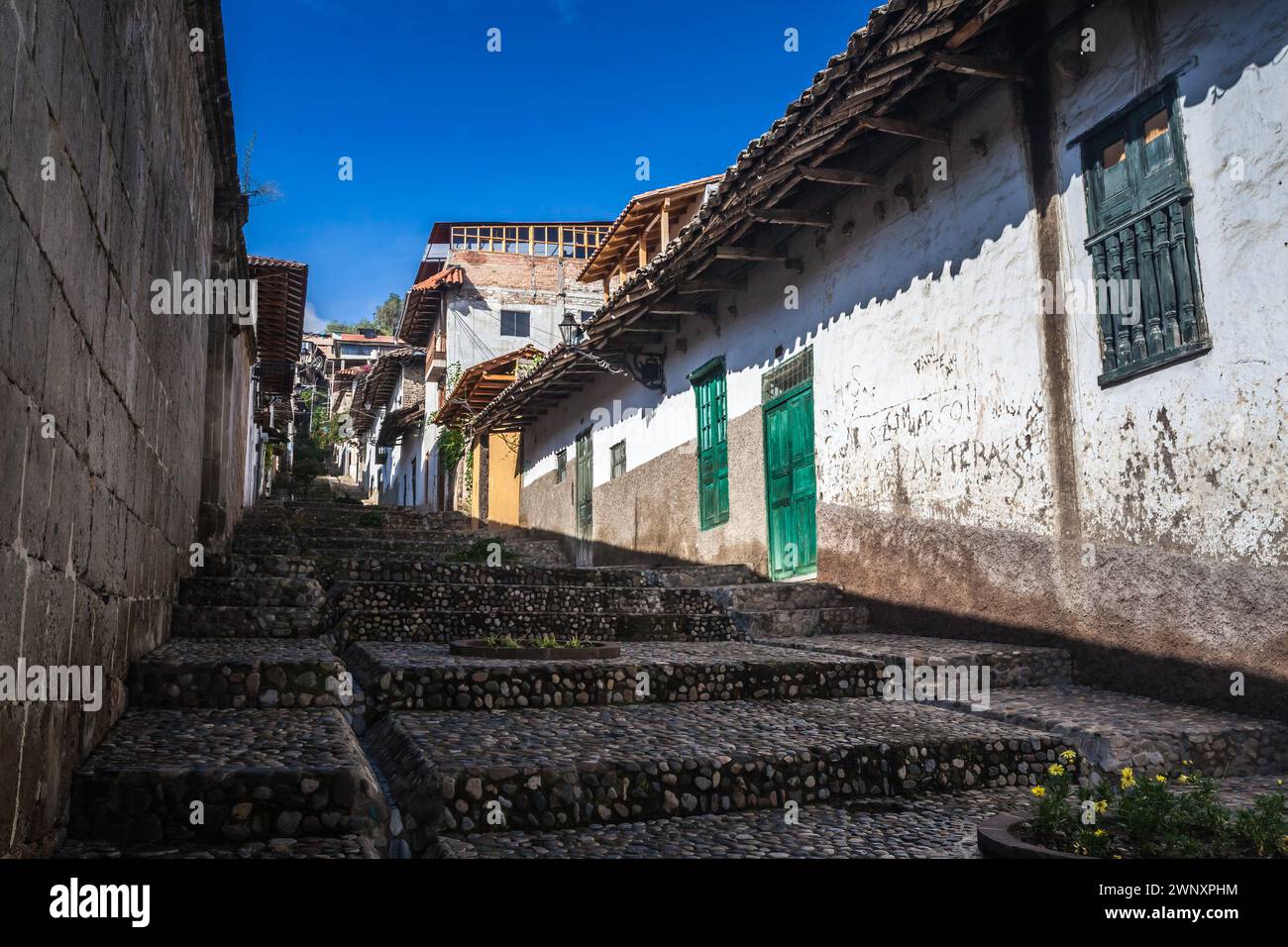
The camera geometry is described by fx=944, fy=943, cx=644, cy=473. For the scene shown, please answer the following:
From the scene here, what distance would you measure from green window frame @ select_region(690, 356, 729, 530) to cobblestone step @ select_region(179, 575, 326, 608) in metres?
5.21

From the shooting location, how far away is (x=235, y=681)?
150 inches

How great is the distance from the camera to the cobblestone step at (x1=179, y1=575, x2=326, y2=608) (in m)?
5.28

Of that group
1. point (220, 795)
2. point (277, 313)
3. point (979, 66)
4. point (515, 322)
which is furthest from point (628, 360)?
point (515, 322)

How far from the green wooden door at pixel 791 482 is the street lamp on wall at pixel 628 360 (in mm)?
3133

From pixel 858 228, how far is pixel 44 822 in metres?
7.08

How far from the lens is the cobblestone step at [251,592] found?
528cm

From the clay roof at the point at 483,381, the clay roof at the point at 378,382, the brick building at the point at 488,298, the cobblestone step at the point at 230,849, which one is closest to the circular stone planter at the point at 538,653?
the cobblestone step at the point at 230,849

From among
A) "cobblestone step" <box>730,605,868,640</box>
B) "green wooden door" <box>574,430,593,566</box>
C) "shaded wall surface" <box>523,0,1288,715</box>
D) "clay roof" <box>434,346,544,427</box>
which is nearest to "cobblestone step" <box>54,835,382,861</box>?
"shaded wall surface" <box>523,0,1288,715</box>

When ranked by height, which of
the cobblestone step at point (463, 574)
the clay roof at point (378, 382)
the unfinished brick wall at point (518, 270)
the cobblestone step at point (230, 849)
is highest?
the unfinished brick wall at point (518, 270)

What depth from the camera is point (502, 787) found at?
2.99 metres

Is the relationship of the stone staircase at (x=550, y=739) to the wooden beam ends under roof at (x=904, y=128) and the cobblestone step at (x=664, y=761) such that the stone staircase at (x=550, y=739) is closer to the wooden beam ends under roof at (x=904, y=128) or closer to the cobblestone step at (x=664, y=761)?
the cobblestone step at (x=664, y=761)

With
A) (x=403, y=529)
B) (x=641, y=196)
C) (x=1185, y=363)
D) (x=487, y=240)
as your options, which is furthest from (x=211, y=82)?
(x=487, y=240)

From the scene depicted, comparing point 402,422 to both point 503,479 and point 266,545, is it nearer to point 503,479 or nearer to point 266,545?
point 503,479
